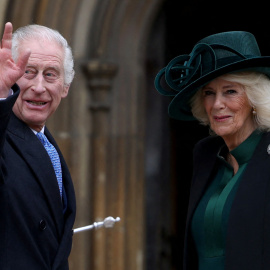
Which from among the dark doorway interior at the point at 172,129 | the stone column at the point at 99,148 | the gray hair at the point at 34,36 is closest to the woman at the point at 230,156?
the gray hair at the point at 34,36

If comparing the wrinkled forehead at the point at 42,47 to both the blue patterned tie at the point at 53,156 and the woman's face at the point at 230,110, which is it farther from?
the woman's face at the point at 230,110

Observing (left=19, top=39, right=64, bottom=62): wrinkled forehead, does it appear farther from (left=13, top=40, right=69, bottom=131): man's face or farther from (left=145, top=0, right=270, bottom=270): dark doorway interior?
(left=145, top=0, right=270, bottom=270): dark doorway interior

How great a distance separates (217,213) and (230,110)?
0.40m

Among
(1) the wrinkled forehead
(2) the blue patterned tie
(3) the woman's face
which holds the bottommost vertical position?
(2) the blue patterned tie

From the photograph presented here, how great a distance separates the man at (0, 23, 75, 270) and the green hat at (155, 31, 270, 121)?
454 millimetres

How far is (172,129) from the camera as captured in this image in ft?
19.9

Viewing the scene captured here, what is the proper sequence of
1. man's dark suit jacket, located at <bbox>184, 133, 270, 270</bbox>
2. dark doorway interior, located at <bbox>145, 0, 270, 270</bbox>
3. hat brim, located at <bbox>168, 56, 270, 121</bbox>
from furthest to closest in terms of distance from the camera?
1. dark doorway interior, located at <bbox>145, 0, 270, 270</bbox>
2. hat brim, located at <bbox>168, 56, 270, 121</bbox>
3. man's dark suit jacket, located at <bbox>184, 133, 270, 270</bbox>

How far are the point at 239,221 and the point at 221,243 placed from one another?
15 centimetres

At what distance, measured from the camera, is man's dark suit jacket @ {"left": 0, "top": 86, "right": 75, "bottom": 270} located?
2482 millimetres

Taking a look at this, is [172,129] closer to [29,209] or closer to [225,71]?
[225,71]

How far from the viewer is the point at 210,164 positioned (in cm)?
308

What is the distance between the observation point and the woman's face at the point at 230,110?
288 cm

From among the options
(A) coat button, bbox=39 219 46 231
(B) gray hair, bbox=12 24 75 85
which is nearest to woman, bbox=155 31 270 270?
(B) gray hair, bbox=12 24 75 85

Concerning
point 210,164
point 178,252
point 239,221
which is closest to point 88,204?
point 178,252
